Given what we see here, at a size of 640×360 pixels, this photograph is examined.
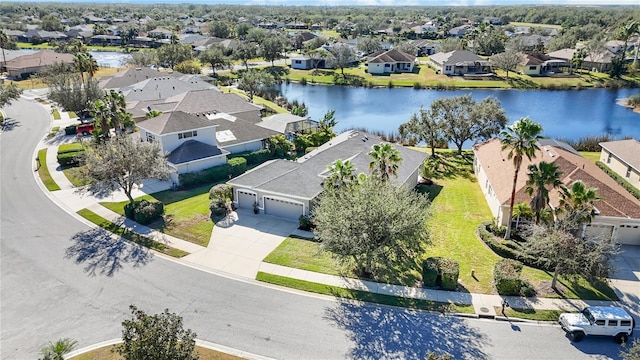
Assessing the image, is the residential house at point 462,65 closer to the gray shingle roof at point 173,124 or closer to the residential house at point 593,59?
the residential house at point 593,59

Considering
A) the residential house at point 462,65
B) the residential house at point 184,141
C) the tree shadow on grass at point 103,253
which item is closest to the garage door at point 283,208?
the tree shadow on grass at point 103,253

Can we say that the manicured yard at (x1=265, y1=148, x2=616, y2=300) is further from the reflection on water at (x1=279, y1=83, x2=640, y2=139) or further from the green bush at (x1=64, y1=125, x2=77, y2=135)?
the green bush at (x1=64, y1=125, x2=77, y2=135)

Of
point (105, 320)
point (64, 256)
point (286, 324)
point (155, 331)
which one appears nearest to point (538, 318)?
point (286, 324)

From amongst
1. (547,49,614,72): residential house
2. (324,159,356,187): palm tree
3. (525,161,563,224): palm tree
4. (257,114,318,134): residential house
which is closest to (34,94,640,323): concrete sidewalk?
(324,159,356,187): palm tree

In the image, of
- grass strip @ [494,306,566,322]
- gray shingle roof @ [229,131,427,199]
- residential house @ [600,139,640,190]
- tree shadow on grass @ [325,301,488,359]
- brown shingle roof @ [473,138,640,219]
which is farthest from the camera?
residential house @ [600,139,640,190]

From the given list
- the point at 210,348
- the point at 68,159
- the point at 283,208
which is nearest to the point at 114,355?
the point at 210,348

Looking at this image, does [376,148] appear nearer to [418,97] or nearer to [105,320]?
[105,320]
